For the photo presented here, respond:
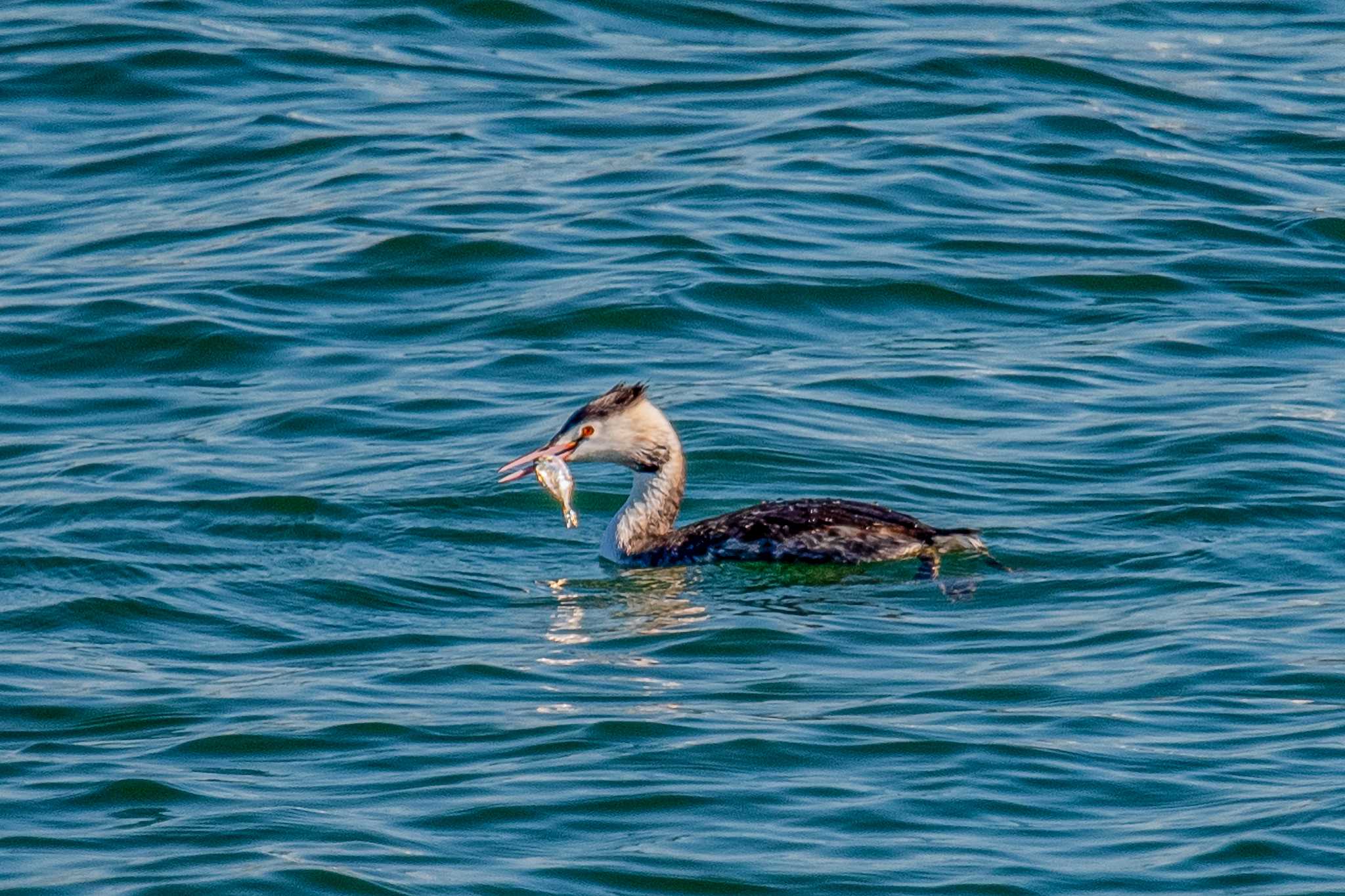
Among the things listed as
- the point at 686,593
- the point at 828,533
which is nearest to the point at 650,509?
the point at 686,593

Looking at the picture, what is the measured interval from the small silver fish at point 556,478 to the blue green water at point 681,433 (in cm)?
33

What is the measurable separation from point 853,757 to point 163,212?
1104 centimetres

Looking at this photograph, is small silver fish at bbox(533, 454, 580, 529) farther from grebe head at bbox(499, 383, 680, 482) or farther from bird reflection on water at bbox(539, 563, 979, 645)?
bird reflection on water at bbox(539, 563, 979, 645)

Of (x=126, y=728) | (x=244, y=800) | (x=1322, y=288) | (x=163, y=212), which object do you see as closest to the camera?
(x=244, y=800)

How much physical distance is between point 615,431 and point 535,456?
501 millimetres

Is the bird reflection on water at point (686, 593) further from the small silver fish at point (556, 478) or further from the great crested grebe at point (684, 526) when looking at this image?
the small silver fish at point (556, 478)

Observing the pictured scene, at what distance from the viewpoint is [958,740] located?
9.12m

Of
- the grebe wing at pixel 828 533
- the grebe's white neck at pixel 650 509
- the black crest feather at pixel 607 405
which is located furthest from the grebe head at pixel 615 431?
the grebe wing at pixel 828 533

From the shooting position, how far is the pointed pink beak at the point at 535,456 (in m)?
12.0

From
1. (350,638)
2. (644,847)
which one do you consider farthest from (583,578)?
(644,847)

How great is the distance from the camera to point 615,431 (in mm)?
12508

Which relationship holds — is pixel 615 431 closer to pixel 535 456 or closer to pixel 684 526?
pixel 535 456

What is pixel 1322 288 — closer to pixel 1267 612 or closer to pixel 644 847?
pixel 1267 612

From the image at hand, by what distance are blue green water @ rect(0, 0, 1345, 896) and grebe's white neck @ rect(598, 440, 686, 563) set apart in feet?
0.71
